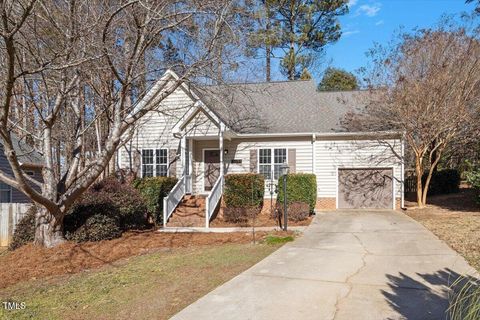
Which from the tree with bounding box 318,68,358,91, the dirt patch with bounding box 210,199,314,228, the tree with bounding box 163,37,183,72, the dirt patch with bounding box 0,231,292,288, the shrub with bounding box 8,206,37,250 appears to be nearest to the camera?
the dirt patch with bounding box 0,231,292,288

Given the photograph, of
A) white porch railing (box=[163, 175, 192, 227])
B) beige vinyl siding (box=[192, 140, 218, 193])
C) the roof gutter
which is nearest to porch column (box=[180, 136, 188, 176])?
white porch railing (box=[163, 175, 192, 227])

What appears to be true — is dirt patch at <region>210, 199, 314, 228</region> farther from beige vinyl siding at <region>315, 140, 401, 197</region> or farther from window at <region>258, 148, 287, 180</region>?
beige vinyl siding at <region>315, 140, 401, 197</region>

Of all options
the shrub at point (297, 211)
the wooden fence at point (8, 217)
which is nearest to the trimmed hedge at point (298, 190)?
the shrub at point (297, 211)

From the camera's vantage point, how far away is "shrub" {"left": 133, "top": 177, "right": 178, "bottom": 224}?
15.0m

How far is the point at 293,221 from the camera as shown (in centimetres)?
1409

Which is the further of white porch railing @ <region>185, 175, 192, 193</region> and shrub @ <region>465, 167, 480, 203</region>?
white porch railing @ <region>185, 175, 192, 193</region>

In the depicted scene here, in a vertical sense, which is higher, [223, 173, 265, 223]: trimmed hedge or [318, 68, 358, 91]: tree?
[318, 68, 358, 91]: tree

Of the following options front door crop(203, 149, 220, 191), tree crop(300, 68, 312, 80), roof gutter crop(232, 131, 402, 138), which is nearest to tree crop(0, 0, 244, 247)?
roof gutter crop(232, 131, 402, 138)

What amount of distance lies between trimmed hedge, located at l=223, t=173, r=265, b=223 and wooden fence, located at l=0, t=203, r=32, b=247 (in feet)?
23.3

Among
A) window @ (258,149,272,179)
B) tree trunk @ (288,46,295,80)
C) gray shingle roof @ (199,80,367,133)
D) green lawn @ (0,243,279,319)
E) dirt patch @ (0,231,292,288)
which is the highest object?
tree trunk @ (288,46,295,80)

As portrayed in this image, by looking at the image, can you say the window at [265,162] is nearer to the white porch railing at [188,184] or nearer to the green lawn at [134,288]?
the white porch railing at [188,184]

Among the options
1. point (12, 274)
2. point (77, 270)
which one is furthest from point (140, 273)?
point (12, 274)

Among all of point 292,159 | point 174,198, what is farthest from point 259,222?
point 292,159

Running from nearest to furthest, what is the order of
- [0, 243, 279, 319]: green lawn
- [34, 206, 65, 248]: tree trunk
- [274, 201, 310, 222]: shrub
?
[0, 243, 279, 319]: green lawn, [34, 206, 65, 248]: tree trunk, [274, 201, 310, 222]: shrub
